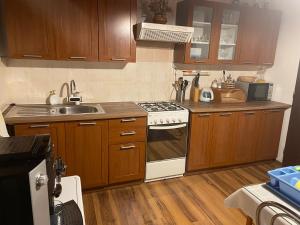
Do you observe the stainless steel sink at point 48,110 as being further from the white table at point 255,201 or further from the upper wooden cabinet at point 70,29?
the white table at point 255,201

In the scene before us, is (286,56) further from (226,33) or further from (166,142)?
(166,142)

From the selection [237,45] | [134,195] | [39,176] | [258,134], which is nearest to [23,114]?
[134,195]

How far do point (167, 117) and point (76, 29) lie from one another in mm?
1286

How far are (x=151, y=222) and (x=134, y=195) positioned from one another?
0.45 metres

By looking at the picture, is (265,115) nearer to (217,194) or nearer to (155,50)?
(217,194)

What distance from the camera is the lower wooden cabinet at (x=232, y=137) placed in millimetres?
2824

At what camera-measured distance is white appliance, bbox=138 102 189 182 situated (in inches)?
102

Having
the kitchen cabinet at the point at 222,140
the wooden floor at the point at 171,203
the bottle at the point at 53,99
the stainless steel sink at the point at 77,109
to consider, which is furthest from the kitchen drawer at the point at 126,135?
the kitchen cabinet at the point at 222,140

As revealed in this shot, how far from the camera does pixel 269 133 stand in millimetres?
3219

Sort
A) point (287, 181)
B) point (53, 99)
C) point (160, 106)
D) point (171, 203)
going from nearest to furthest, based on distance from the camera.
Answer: point (287, 181) < point (171, 203) < point (53, 99) < point (160, 106)

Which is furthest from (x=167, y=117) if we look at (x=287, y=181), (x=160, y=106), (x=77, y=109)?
(x=287, y=181)

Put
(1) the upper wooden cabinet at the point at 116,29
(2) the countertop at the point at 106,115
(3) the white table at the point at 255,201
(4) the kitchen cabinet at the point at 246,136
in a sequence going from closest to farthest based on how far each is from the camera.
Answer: (3) the white table at the point at 255,201
(2) the countertop at the point at 106,115
(1) the upper wooden cabinet at the point at 116,29
(4) the kitchen cabinet at the point at 246,136

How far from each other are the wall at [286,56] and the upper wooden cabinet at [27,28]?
116 inches

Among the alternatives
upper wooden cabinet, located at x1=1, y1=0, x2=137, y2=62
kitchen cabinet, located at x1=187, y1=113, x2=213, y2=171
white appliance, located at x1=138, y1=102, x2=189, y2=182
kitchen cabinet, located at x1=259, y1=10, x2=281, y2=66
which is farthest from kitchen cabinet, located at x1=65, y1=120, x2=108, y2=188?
kitchen cabinet, located at x1=259, y1=10, x2=281, y2=66
